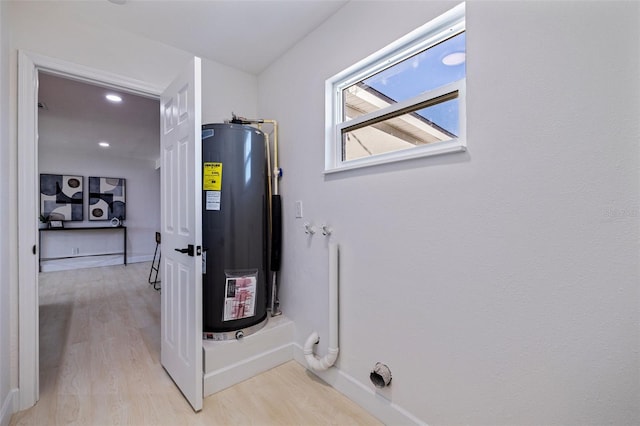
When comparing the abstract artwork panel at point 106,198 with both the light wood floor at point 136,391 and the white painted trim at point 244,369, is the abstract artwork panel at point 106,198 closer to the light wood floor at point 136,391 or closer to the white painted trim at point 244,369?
the light wood floor at point 136,391

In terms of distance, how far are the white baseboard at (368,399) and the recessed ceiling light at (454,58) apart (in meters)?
1.70

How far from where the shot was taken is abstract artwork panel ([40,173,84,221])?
5051mm

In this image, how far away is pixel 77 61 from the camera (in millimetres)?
1688

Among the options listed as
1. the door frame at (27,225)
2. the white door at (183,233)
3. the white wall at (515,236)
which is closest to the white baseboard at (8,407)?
the door frame at (27,225)

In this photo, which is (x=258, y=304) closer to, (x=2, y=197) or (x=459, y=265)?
(x=459, y=265)

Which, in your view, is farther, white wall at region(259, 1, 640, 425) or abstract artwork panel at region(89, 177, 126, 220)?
abstract artwork panel at region(89, 177, 126, 220)

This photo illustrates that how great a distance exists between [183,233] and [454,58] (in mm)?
1724

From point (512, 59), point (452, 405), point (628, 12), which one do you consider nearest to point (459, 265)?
point (452, 405)

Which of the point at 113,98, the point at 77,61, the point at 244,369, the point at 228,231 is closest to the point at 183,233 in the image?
the point at 228,231

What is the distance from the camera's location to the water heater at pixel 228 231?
176 cm

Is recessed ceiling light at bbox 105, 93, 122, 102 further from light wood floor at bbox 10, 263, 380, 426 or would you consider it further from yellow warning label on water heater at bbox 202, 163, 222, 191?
light wood floor at bbox 10, 263, 380, 426

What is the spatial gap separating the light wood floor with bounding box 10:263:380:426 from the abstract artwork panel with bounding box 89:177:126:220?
3588mm

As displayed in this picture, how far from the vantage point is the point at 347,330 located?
1.62 m

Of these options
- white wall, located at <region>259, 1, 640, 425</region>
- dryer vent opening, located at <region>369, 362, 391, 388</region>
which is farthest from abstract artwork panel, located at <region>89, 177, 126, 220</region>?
dryer vent opening, located at <region>369, 362, 391, 388</region>
